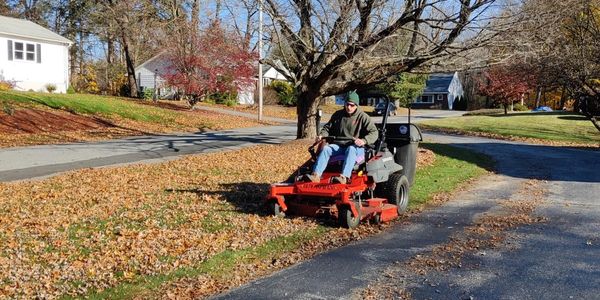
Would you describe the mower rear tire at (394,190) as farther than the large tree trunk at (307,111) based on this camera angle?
No

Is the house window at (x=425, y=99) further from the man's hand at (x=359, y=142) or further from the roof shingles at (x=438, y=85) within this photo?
the man's hand at (x=359, y=142)

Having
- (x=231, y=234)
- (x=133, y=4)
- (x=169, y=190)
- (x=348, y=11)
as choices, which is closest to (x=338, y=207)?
(x=231, y=234)

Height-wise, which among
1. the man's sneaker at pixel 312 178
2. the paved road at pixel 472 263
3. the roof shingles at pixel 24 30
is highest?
the roof shingles at pixel 24 30

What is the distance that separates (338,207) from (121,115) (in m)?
24.9

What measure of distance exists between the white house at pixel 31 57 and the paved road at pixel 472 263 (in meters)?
33.9

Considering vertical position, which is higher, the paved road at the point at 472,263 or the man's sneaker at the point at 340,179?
the man's sneaker at the point at 340,179

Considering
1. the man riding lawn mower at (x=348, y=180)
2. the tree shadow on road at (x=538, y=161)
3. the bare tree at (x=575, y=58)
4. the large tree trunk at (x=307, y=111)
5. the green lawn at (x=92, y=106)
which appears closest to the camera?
the man riding lawn mower at (x=348, y=180)

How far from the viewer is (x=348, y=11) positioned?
47.1 ft

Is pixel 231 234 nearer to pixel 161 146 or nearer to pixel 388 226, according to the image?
pixel 388 226

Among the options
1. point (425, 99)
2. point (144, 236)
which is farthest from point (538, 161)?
point (425, 99)

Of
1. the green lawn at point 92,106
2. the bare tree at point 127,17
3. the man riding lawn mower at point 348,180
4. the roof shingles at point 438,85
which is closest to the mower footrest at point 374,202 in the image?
the man riding lawn mower at point 348,180

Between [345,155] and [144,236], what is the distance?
3133mm

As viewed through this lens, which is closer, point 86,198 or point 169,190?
point 86,198

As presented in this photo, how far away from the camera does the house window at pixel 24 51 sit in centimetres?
3648
